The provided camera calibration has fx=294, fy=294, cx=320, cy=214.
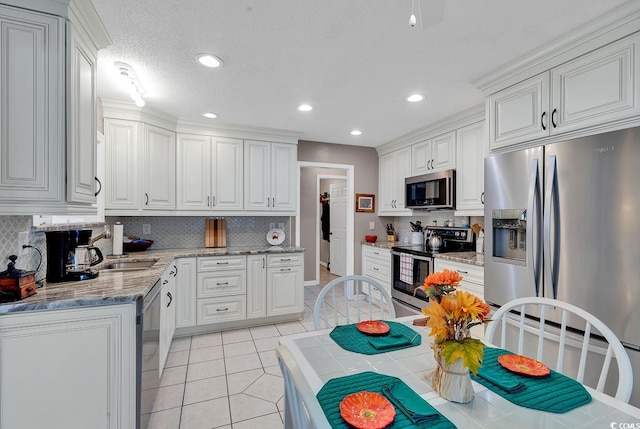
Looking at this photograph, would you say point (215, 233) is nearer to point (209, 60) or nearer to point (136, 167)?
point (136, 167)

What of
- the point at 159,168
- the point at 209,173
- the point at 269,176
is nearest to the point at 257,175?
the point at 269,176

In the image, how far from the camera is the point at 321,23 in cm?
170

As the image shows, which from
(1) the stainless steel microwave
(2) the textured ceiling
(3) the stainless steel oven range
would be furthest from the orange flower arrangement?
(1) the stainless steel microwave

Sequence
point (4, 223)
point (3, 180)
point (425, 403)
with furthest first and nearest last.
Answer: point (4, 223), point (3, 180), point (425, 403)

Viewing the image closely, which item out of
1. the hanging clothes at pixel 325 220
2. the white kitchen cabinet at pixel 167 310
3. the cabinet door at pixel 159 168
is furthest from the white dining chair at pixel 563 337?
the hanging clothes at pixel 325 220

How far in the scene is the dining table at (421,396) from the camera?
2.36ft

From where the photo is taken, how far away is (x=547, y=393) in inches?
36.8

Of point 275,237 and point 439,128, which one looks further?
point 275,237

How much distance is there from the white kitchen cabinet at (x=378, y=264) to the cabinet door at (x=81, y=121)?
10.8ft

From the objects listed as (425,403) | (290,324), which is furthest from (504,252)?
(290,324)

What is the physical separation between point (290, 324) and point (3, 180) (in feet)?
9.56

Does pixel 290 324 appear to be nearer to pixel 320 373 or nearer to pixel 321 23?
pixel 320 373

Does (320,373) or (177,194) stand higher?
(177,194)

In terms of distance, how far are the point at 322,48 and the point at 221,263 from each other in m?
2.43
